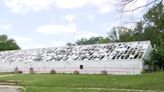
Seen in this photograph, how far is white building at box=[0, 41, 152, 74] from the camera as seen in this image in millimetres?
50316

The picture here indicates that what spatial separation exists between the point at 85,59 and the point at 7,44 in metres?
51.6

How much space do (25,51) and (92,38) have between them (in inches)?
2394

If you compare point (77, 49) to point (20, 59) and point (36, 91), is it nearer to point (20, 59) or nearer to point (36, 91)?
point (20, 59)

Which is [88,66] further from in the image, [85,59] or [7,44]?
[7,44]

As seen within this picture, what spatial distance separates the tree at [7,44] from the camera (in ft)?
325

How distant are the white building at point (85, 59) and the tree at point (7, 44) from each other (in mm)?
31072

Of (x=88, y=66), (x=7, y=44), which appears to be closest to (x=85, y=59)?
(x=88, y=66)

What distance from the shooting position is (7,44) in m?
102

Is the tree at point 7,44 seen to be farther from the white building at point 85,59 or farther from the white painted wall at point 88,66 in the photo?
the white painted wall at point 88,66

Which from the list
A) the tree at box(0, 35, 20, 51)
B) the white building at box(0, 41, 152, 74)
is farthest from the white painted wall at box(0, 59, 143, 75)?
the tree at box(0, 35, 20, 51)

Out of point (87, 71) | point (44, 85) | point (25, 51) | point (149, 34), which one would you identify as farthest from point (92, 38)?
point (149, 34)

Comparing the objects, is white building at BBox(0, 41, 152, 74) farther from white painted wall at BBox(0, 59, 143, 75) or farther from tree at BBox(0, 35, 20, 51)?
tree at BBox(0, 35, 20, 51)

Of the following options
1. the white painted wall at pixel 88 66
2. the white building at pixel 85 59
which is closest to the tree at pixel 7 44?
the white building at pixel 85 59

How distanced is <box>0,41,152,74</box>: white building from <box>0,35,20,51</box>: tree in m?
31.1
